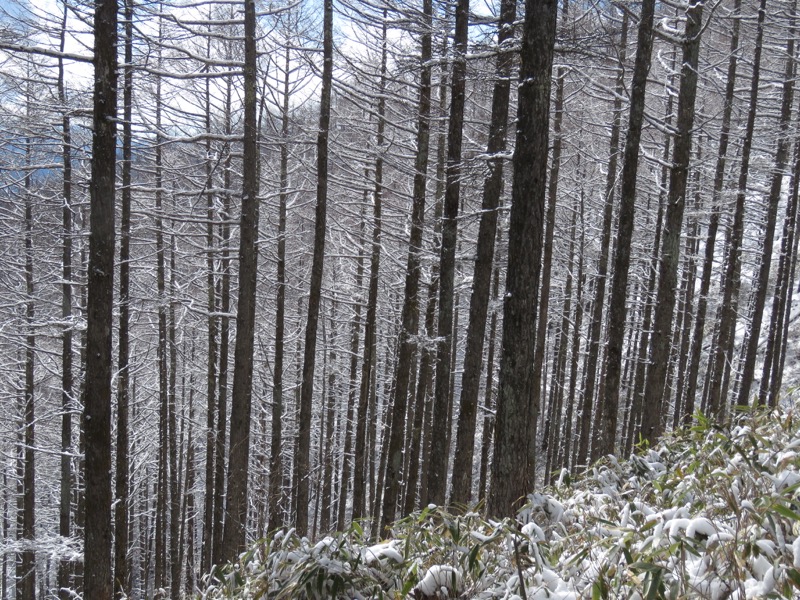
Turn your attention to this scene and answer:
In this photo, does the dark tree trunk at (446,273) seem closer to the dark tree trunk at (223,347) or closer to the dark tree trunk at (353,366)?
the dark tree trunk at (353,366)

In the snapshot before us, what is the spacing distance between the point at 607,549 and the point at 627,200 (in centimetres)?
755

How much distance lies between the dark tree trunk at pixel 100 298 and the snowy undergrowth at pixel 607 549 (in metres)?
3.72

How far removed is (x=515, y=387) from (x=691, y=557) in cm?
308

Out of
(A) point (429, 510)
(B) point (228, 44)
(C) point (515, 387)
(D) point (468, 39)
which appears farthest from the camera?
(B) point (228, 44)

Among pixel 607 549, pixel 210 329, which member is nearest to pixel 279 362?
pixel 210 329

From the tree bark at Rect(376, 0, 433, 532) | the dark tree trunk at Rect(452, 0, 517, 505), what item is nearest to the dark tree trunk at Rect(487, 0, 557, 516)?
the dark tree trunk at Rect(452, 0, 517, 505)

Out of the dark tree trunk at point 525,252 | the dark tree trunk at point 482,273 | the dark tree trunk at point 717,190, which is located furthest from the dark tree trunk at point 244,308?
the dark tree trunk at point 717,190

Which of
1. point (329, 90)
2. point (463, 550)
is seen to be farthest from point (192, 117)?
point (463, 550)

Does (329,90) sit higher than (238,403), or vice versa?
(329,90)

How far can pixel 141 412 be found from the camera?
21.6 metres

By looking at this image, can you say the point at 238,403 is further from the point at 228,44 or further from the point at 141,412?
the point at 141,412

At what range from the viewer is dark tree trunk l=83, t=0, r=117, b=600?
22.5ft

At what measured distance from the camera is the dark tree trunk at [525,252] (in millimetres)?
5484

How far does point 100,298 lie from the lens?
7000 mm
